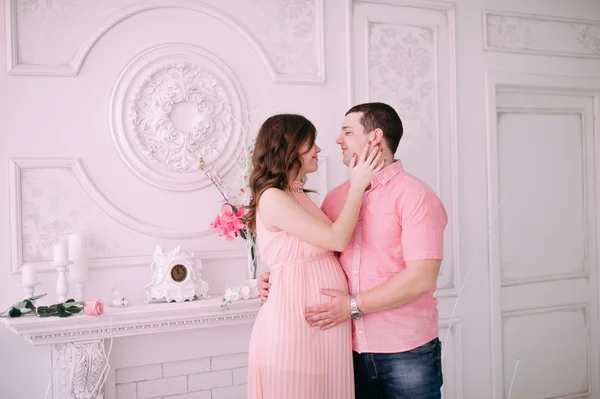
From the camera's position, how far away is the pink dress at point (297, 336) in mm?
1891

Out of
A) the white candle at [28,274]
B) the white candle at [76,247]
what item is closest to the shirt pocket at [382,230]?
the white candle at [76,247]

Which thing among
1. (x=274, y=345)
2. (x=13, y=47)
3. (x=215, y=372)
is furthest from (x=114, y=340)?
(x=13, y=47)

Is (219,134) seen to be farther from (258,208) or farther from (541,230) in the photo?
(541,230)

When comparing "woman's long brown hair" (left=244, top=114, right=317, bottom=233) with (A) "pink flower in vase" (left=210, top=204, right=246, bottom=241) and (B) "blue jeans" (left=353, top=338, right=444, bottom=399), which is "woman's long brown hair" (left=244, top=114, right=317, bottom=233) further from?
(B) "blue jeans" (left=353, top=338, right=444, bottom=399)

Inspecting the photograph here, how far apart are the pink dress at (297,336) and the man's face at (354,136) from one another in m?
0.27

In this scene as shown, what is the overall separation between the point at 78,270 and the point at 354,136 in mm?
1232

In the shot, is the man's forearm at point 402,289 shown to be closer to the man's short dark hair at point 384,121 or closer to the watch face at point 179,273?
the man's short dark hair at point 384,121

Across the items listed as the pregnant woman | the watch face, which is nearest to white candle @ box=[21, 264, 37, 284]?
the watch face

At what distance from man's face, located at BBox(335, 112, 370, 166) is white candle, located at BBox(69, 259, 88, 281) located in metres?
1.16

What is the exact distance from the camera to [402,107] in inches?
122

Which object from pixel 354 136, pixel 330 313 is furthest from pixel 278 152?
pixel 330 313

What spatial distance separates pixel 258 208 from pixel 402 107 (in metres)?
1.39

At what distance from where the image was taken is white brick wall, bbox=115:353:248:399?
256 cm

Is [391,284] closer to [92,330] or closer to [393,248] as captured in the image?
[393,248]
